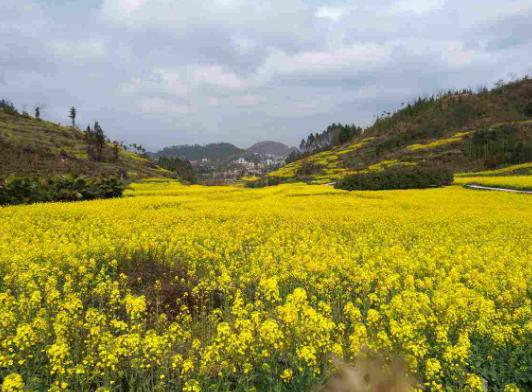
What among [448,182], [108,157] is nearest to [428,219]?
[448,182]

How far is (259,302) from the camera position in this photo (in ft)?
22.4

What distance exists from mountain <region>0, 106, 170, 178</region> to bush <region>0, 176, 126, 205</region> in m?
15.5

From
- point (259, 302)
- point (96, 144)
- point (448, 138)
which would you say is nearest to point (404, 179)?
point (259, 302)

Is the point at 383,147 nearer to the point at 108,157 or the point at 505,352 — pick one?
the point at 108,157

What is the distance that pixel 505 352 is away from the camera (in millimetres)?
6312

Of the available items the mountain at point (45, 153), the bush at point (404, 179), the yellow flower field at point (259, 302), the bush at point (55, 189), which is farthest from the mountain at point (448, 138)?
the yellow flower field at point (259, 302)

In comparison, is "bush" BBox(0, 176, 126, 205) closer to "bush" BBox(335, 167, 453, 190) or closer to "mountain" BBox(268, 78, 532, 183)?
"bush" BBox(335, 167, 453, 190)

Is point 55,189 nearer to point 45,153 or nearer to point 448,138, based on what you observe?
point 45,153

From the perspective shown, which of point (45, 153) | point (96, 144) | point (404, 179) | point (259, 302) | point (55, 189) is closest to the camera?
point (259, 302)

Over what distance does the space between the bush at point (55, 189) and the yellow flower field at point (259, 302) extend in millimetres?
9977

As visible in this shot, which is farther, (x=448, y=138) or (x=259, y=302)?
(x=448, y=138)

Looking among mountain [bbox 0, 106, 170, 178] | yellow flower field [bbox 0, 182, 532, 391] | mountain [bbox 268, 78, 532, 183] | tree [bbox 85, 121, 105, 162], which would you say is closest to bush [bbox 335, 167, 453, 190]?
mountain [bbox 268, 78, 532, 183]

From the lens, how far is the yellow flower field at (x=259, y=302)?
213 inches

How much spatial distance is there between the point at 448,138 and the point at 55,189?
92.4 metres
